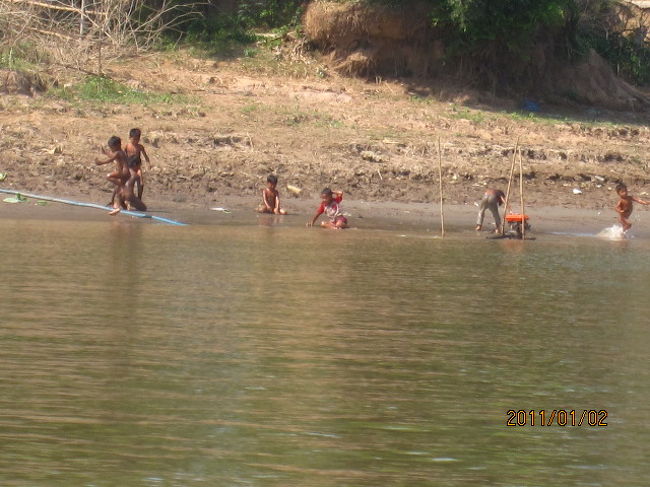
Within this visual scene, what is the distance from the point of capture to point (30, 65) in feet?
65.7

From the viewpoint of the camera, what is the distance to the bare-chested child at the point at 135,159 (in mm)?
16625

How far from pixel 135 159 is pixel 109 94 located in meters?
3.69

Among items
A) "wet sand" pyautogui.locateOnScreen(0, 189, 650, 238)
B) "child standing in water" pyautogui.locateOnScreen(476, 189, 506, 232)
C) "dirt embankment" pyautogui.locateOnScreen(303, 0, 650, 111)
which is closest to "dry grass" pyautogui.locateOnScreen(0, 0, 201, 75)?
"dirt embankment" pyautogui.locateOnScreen(303, 0, 650, 111)

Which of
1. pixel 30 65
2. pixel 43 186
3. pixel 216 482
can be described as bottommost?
pixel 216 482

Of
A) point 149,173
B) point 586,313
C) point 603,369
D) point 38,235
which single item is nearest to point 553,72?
point 149,173

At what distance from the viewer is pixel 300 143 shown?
19125 millimetres

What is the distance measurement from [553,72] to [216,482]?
20212 mm

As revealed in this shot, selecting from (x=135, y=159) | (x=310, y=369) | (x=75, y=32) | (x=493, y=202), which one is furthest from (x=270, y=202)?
(x=310, y=369)

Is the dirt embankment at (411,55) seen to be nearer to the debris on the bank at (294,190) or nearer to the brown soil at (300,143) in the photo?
the brown soil at (300,143)

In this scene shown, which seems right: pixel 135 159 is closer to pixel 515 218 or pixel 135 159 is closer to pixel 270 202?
pixel 270 202

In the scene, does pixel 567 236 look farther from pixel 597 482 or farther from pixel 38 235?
pixel 597 482

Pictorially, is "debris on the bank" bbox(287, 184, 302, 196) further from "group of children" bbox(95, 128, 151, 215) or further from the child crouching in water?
"group of children" bbox(95, 128, 151, 215)

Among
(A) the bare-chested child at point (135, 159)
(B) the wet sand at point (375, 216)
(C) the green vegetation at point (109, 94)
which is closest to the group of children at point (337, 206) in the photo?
(B) the wet sand at point (375, 216)

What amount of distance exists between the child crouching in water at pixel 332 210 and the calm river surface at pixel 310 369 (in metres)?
3.04
